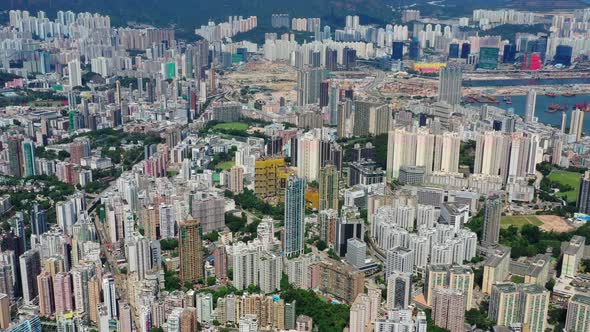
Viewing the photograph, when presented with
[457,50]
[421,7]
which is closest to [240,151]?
[457,50]

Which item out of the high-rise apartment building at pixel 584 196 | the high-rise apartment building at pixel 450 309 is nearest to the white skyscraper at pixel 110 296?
the high-rise apartment building at pixel 450 309

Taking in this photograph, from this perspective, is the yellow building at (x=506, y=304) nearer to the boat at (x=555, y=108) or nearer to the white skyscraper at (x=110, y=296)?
the white skyscraper at (x=110, y=296)

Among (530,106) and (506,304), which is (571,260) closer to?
(506,304)

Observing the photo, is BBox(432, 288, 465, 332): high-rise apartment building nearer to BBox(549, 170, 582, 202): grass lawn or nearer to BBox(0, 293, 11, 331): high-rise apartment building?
BBox(0, 293, 11, 331): high-rise apartment building

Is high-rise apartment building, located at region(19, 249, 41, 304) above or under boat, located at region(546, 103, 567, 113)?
under

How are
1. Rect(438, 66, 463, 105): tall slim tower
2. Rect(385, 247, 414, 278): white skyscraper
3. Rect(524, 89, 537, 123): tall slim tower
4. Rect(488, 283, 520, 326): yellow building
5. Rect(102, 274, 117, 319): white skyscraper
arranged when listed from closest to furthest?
1. Rect(488, 283, 520, 326): yellow building
2. Rect(102, 274, 117, 319): white skyscraper
3. Rect(385, 247, 414, 278): white skyscraper
4. Rect(524, 89, 537, 123): tall slim tower
5. Rect(438, 66, 463, 105): tall slim tower

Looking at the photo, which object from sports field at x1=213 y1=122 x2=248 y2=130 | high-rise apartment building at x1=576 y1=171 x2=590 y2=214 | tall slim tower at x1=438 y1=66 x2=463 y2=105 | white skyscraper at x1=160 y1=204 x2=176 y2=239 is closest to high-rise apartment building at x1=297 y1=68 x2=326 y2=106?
sports field at x1=213 y1=122 x2=248 y2=130

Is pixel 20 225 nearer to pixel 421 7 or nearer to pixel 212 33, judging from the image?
pixel 212 33
